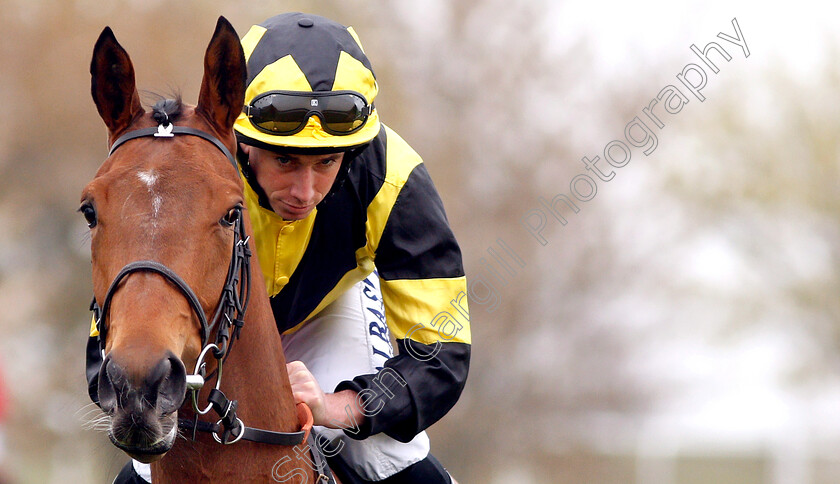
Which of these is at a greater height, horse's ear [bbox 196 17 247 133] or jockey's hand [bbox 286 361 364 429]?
horse's ear [bbox 196 17 247 133]

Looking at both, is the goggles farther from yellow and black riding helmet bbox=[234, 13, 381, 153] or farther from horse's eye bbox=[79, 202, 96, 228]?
horse's eye bbox=[79, 202, 96, 228]

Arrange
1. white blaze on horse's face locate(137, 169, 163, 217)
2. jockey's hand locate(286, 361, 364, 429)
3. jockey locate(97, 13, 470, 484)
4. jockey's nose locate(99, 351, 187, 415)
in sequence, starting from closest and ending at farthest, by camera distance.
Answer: jockey's nose locate(99, 351, 187, 415), white blaze on horse's face locate(137, 169, 163, 217), jockey's hand locate(286, 361, 364, 429), jockey locate(97, 13, 470, 484)

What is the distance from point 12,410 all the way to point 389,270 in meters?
7.07

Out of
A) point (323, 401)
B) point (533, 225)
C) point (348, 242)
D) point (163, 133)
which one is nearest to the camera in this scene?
point (163, 133)

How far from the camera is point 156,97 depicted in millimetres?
3328

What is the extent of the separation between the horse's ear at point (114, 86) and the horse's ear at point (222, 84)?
0.20 m

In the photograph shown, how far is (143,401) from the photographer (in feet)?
7.80

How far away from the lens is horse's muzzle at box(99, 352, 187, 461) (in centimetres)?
236

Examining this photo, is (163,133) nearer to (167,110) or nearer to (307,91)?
(167,110)

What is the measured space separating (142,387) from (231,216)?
0.58 meters

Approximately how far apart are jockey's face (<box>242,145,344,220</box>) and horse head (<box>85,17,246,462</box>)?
1.43 feet

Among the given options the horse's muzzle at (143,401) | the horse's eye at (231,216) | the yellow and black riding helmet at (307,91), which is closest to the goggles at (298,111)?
the yellow and black riding helmet at (307,91)

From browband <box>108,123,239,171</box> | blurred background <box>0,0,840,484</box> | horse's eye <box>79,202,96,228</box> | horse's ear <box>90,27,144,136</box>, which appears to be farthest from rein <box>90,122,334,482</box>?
blurred background <box>0,0,840,484</box>

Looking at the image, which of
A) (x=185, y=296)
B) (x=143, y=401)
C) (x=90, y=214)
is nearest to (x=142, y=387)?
(x=143, y=401)
